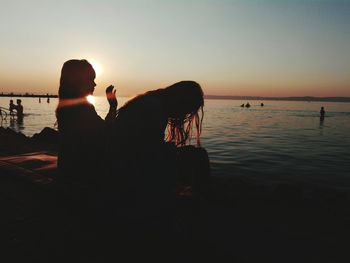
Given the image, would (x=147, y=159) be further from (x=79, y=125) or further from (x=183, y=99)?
(x=79, y=125)

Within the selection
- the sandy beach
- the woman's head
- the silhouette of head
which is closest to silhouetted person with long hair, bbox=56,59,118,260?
the silhouette of head

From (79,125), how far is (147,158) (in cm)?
177

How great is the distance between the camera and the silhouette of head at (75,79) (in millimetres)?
4035

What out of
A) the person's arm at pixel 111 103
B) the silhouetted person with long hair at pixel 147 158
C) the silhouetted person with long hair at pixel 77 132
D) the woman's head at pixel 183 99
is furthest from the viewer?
the silhouetted person with long hair at pixel 77 132

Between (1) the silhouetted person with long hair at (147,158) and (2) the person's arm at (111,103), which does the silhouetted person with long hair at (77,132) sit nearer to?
(2) the person's arm at (111,103)

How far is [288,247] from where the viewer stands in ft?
13.5

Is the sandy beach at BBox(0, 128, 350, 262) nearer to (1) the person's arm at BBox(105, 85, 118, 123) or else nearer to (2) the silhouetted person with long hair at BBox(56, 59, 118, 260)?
(2) the silhouetted person with long hair at BBox(56, 59, 118, 260)

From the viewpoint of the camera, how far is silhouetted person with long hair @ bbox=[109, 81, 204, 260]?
248 centimetres

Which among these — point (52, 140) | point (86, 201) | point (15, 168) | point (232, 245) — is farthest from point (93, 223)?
point (52, 140)

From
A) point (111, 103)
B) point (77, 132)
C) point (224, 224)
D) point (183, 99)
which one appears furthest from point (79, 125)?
point (224, 224)

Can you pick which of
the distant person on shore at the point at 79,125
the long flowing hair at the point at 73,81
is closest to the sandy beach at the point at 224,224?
the distant person on shore at the point at 79,125

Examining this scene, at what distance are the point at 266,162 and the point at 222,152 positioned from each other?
126 inches

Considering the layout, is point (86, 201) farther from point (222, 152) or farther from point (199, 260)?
point (222, 152)

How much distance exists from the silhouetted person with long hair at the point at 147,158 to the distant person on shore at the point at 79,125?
1.26 m
